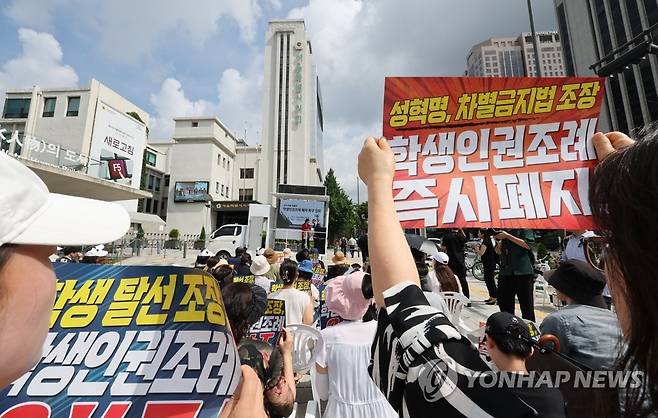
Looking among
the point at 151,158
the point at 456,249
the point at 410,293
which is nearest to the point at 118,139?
the point at 151,158

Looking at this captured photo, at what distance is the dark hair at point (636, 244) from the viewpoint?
0.57 metres

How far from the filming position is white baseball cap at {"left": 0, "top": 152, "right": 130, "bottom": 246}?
0.77 meters

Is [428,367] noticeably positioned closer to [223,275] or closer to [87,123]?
[223,275]

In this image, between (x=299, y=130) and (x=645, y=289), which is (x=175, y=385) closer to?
(x=645, y=289)

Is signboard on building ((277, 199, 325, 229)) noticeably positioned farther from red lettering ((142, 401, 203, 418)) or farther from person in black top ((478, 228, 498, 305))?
red lettering ((142, 401, 203, 418))

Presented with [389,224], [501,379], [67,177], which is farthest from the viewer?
[67,177]

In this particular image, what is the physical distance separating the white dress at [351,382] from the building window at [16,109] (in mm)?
45342

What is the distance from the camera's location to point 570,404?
3.51 ft

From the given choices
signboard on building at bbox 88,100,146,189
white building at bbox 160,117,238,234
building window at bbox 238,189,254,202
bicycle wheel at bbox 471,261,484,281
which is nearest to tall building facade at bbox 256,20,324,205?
building window at bbox 238,189,254,202

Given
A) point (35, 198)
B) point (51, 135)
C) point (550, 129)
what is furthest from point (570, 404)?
point (51, 135)

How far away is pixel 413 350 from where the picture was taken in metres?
0.74

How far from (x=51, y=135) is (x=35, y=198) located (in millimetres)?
37699

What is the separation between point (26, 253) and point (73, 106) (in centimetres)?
3652

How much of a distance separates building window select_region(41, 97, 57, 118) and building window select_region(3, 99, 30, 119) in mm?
5654
